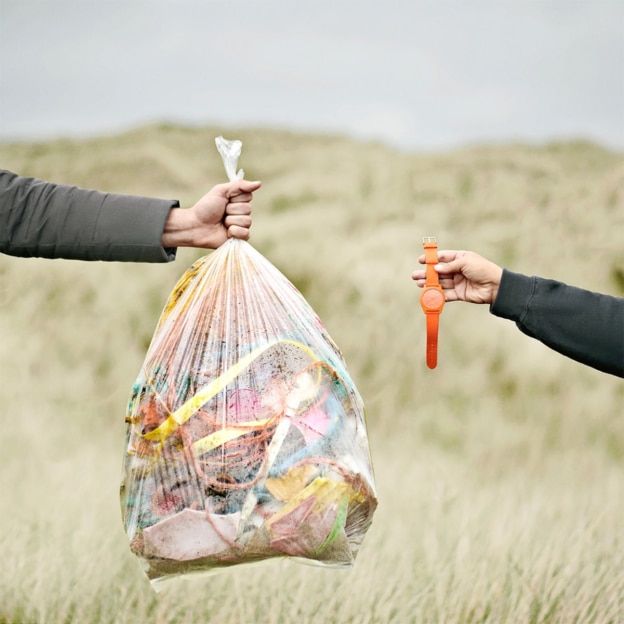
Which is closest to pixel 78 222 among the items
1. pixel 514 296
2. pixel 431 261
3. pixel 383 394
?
pixel 431 261

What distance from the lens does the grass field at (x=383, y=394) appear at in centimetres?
255

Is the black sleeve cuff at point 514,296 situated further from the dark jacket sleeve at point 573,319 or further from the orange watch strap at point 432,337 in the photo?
the orange watch strap at point 432,337

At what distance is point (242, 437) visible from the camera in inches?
59.4

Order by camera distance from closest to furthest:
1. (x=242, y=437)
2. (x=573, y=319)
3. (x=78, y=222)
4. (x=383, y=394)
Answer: (x=242, y=437) → (x=573, y=319) → (x=78, y=222) → (x=383, y=394)

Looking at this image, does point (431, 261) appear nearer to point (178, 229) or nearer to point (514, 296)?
point (514, 296)

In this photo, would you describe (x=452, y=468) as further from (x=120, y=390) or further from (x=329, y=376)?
(x=329, y=376)

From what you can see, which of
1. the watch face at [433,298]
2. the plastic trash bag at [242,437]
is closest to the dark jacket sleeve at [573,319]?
the watch face at [433,298]

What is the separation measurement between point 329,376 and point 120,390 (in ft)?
6.79

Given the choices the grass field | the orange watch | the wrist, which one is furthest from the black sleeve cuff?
the grass field

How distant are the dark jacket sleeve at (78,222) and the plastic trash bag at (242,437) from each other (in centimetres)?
13

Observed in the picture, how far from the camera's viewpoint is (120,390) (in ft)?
11.5

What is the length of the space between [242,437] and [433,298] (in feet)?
1.47

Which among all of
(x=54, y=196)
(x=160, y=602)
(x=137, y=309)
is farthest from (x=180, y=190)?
(x=54, y=196)

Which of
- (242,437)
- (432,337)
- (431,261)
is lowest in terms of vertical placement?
(242,437)
